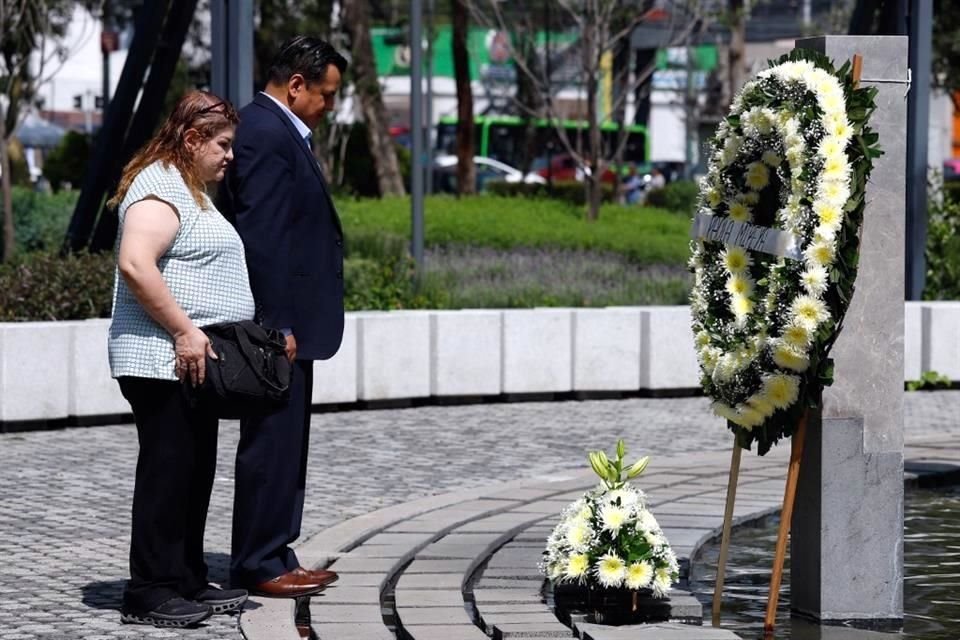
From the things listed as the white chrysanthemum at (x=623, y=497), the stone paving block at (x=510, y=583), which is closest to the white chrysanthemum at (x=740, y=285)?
the white chrysanthemum at (x=623, y=497)

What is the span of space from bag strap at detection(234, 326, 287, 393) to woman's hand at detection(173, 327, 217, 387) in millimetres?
105

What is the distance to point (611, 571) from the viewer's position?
19.9 feet

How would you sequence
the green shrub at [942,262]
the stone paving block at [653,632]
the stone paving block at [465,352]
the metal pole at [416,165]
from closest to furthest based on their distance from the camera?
the stone paving block at [653,632]
the stone paving block at [465,352]
the green shrub at [942,262]
the metal pole at [416,165]

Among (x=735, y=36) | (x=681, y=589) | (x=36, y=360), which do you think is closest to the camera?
(x=681, y=589)

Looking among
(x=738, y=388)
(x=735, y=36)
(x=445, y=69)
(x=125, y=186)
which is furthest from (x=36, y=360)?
(x=445, y=69)

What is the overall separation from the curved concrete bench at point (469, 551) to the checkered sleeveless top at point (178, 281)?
0.96m

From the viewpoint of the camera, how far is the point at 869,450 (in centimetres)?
628

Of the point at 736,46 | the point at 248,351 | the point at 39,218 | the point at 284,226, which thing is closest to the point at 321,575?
the point at 248,351

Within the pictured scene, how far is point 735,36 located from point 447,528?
94.1 ft

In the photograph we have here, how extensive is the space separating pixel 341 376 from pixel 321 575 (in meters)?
5.46

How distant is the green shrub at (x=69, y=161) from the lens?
125 ft

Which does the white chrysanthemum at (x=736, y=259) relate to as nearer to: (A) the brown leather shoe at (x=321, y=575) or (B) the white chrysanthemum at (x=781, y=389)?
(B) the white chrysanthemum at (x=781, y=389)

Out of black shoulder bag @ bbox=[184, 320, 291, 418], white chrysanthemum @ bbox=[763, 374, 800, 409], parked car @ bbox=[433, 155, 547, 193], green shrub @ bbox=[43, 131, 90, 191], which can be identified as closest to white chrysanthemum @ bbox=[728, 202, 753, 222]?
white chrysanthemum @ bbox=[763, 374, 800, 409]

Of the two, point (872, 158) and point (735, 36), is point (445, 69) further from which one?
point (872, 158)
